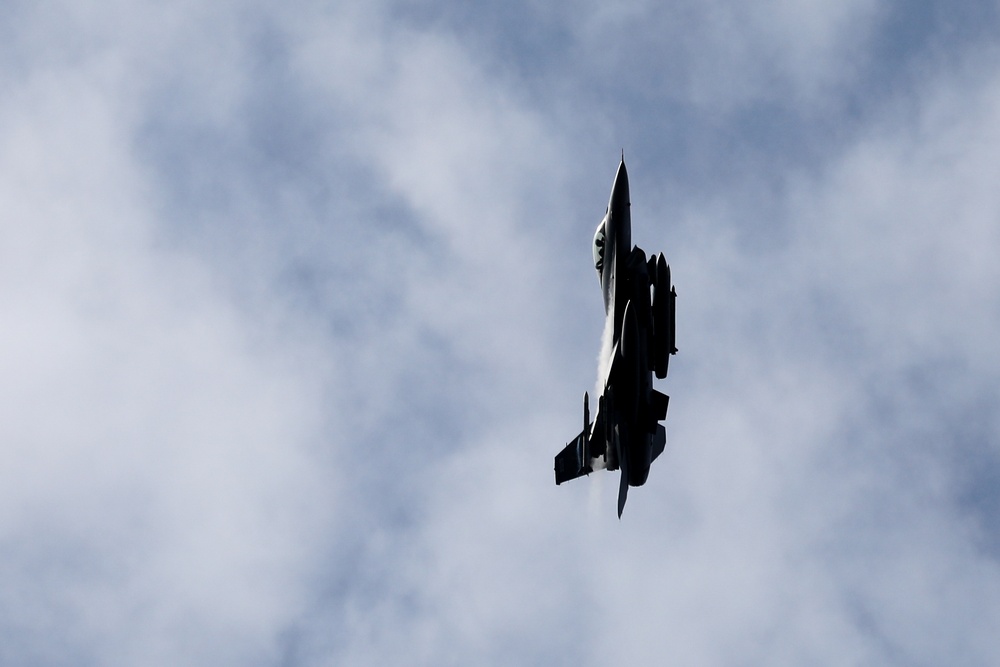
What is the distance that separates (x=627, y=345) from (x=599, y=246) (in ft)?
20.4

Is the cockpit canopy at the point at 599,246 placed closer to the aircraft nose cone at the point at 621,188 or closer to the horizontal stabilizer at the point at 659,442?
the aircraft nose cone at the point at 621,188

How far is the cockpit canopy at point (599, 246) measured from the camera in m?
67.6

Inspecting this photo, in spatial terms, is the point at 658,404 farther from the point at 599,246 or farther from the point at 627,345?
the point at 599,246

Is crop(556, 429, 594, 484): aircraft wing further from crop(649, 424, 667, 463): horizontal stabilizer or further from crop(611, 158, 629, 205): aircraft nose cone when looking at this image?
crop(611, 158, 629, 205): aircraft nose cone

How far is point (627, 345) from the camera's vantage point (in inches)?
2530

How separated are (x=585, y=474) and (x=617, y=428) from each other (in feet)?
23.4

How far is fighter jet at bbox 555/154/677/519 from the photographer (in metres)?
64.9

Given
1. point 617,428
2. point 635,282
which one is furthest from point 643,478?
point 635,282

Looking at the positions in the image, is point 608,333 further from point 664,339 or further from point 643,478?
point 643,478

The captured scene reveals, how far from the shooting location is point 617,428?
66375 millimetres

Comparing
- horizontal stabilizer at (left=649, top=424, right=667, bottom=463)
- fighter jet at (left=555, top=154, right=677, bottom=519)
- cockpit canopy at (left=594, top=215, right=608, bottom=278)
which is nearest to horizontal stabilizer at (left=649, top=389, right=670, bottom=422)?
fighter jet at (left=555, top=154, right=677, bottom=519)

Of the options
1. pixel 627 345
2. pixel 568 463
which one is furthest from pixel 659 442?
pixel 627 345

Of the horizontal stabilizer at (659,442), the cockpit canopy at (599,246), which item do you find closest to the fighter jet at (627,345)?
the cockpit canopy at (599,246)

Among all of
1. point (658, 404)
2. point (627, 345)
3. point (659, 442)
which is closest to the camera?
point (627, 345)
